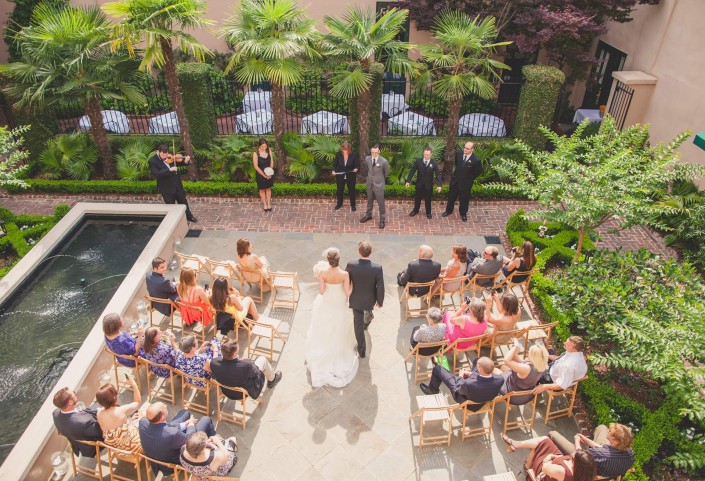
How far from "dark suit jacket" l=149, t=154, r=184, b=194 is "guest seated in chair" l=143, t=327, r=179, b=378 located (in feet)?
14.8

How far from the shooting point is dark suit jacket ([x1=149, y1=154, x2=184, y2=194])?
1027cm

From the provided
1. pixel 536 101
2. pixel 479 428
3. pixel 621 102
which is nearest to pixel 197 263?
pixel 479 428

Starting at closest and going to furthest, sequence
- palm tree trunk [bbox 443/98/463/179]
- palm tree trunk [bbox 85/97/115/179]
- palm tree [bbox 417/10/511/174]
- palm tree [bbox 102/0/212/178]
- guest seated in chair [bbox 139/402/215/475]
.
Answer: guest seated in chair [bbox 139/402/215/475], palm tree [bbox 102/0/212/178], palm tree [bbox 417/10/511/174], palm tree trunk [bbox 443/98/463/179], palm tree trunk [bbox 85/97/115/179]

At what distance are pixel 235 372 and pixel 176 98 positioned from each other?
7.79m

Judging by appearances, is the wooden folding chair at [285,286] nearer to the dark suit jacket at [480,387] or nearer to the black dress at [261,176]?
the black dress at [261,176]

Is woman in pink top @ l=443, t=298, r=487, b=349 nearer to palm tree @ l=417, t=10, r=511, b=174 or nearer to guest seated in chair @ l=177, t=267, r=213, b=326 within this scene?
guest seated in chair @ l=177, t=267, r=213, b=326

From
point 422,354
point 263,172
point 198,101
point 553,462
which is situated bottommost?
point 422,354

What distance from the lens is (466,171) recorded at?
35.3 feet

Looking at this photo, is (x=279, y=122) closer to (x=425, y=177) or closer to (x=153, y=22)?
(x=153, y=22)

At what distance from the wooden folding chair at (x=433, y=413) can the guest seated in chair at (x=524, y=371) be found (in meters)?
0.81

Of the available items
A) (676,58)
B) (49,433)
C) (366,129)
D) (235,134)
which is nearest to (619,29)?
(676,58)

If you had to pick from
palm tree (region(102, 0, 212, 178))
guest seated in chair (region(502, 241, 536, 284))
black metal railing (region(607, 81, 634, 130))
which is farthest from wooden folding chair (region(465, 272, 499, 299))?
black metal railing (region(607, 81, 634, 130))

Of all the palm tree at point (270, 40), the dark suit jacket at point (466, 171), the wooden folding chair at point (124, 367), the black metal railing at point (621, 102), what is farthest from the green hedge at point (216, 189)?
the wooden folding chair at point (124, 367)

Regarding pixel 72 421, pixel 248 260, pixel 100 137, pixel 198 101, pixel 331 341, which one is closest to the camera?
pixel 72 421
